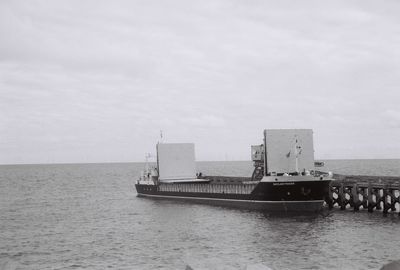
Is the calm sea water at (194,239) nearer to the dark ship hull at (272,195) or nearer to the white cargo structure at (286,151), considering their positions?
the dark ship hull at (272,195)

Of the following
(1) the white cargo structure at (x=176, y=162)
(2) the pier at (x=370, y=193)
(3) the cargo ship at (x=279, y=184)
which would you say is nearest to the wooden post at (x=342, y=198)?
(2) the pier at (x=370, y=193)

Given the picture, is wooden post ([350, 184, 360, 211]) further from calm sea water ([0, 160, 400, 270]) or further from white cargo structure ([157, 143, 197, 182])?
white cargo structure ([157, 143, 197, 182])

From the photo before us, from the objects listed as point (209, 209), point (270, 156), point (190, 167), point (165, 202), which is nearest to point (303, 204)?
point (270, 156)

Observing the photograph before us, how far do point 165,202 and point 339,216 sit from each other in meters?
30.5

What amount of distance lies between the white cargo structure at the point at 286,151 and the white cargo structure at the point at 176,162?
2625 centimetres

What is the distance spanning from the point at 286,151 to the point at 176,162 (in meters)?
27.5

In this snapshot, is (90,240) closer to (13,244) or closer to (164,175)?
(13,244)

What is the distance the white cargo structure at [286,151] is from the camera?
58.7 m

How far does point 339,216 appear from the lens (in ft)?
169

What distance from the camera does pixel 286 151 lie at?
195 feet

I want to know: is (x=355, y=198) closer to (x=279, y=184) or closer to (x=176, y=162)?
(x=279, y=184)

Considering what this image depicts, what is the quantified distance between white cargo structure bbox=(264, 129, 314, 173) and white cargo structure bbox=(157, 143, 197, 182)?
26.3 m

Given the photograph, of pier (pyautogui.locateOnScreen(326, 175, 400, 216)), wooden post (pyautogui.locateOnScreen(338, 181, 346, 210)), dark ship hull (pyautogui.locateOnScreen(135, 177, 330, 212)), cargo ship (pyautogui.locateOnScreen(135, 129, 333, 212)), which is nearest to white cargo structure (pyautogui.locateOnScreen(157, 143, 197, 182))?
cargo ship (pyautogui.locateOnScreen(135, 129, 333, 212))

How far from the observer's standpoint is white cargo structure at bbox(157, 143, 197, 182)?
80931 millimetres
